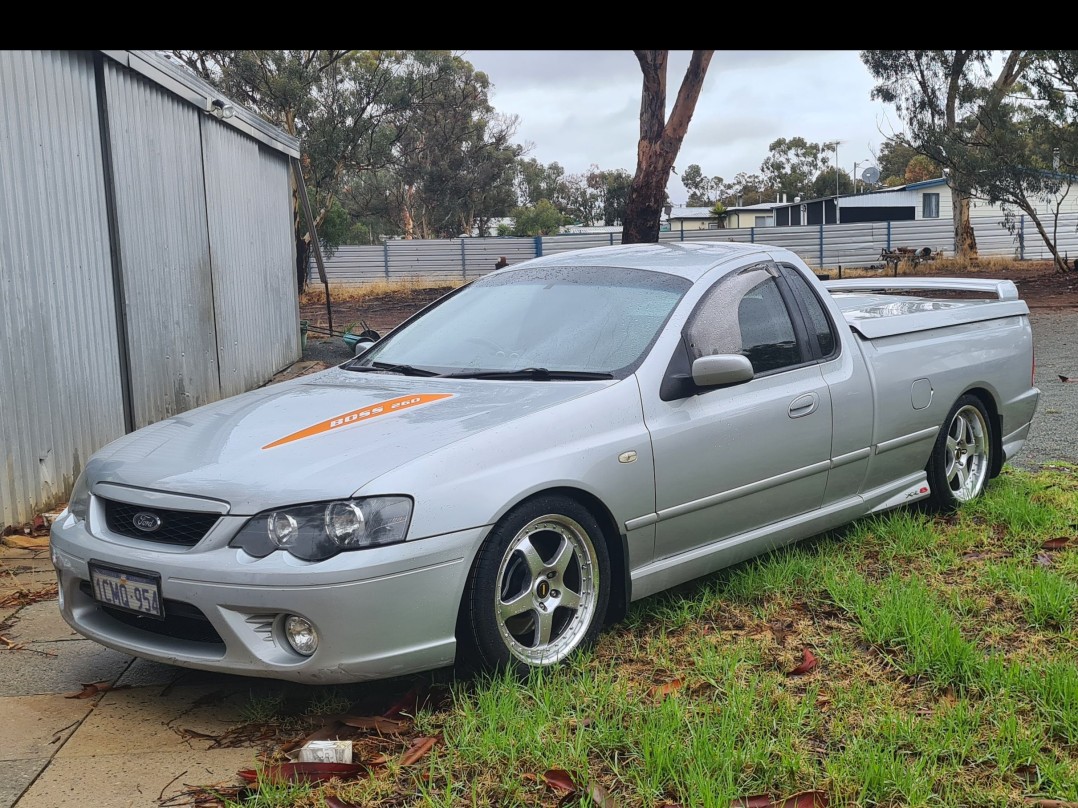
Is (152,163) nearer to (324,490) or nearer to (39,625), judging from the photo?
(39,625)

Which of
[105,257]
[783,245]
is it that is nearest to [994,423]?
[105,257]

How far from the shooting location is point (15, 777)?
339cm

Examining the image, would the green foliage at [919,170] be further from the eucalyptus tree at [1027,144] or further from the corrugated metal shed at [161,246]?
the corrugated metal shed at [161,246]

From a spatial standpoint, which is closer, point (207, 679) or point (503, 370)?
point (207, 679)

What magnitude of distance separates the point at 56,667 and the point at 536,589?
2.03 m

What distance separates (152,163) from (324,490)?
6.82m

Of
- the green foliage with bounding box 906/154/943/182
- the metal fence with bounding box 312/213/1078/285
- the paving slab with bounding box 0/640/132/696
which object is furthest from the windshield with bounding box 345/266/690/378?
the green foliage with bounding box 906/154/943/182

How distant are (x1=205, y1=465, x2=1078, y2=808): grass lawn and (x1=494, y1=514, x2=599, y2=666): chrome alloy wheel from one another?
116 millimetres

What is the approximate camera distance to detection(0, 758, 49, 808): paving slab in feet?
A: 10.7

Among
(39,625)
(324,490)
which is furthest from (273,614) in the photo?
(39,625)

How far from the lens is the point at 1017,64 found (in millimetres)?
31406

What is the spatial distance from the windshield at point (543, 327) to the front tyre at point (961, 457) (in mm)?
2094

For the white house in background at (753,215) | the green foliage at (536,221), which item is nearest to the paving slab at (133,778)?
the green foliage at (536,221)
